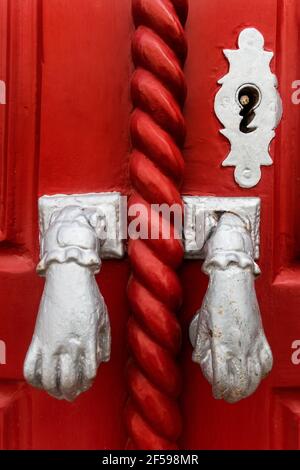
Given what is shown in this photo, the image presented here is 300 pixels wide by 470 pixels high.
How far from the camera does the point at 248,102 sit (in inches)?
20.6

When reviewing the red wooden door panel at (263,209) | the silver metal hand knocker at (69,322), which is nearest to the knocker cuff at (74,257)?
the silver metal hand knocker at (69,322)

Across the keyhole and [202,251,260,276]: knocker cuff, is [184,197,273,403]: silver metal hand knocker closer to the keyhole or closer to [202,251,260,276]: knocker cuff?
[202,251,260,276]: knocker cuff

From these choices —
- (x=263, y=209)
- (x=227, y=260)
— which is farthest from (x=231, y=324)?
(x=263, y=209)

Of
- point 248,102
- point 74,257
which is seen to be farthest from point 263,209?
point 74,257

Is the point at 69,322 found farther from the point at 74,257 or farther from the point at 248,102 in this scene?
the point at 248,102

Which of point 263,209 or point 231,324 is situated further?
point 263,209

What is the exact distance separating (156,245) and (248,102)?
17cm

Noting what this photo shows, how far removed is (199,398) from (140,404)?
0.26 feet

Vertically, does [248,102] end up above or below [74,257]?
above

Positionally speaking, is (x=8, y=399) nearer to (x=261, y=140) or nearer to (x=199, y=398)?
(x=199, y=398)

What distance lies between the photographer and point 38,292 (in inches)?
21.1

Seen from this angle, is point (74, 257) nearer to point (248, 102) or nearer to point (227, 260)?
point (227, 260)

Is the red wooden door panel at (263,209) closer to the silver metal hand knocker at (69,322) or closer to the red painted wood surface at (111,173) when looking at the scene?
the red painted wood surface at (111,173)

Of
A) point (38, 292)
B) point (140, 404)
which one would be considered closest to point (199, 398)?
point (140, 404)
